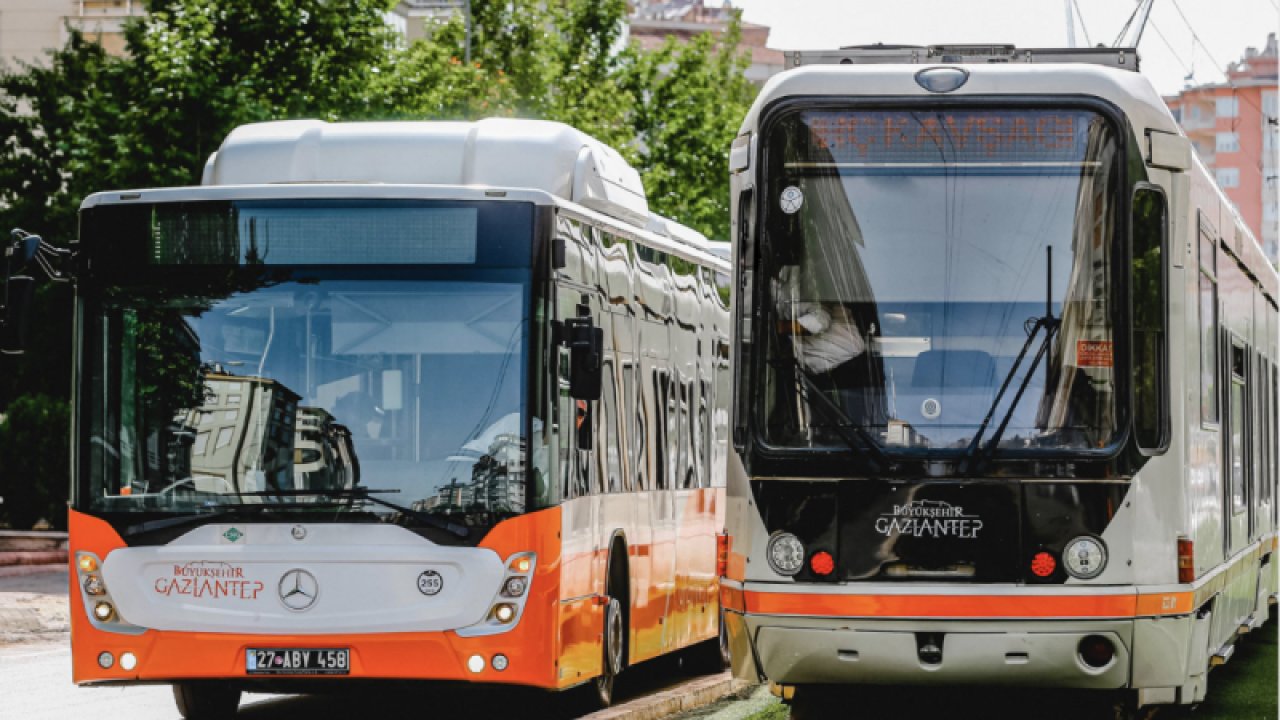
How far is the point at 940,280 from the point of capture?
1057cm

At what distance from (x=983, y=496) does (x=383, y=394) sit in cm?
324

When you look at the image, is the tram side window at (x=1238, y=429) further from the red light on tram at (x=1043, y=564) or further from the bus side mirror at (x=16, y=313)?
the bus side mirror at (x=16, y=313)

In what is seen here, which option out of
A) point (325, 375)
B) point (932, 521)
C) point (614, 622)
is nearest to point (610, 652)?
point (614, 622)

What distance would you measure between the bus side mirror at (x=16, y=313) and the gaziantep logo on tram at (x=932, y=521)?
15.1 feet

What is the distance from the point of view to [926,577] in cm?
1038

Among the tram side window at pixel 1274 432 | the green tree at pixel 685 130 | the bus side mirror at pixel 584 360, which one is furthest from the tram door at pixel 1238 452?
the green tree at pixel 685 130

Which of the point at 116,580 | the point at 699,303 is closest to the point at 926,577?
the point at 116,580

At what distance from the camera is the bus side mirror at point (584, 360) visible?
472 inches

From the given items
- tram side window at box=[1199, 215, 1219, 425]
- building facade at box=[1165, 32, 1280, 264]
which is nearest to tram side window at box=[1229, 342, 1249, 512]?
tram side window at box=[1199, 215, 1219, 425]

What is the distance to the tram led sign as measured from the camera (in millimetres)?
10609

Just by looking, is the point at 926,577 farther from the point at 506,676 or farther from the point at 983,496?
the point at 506,676

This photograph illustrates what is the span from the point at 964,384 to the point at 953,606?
1040mm

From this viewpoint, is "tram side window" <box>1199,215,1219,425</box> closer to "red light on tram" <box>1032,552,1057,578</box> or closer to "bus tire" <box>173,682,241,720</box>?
"red light on tram" <box>1032,552,1057,578</box>

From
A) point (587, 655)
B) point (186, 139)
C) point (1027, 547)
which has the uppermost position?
point (186, 139)
